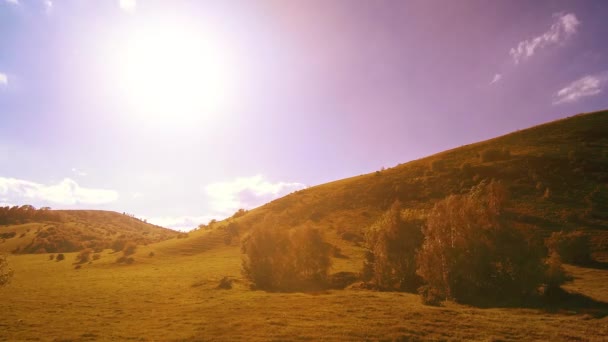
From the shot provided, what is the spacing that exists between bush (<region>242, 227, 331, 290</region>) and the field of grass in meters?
2.53

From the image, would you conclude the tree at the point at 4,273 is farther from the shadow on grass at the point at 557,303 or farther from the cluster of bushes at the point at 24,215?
the cluster of bushes at the point at 24,215

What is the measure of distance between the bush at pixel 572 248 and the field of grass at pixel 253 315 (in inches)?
75.2

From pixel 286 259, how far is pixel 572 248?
31896 millimetres

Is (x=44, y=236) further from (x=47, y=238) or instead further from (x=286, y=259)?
(x=286, y=259)

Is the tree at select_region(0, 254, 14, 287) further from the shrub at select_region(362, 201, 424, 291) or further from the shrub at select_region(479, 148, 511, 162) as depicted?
the shrub at select_region(479, 148, 511, 162)

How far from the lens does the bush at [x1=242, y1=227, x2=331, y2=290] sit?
37.1 m

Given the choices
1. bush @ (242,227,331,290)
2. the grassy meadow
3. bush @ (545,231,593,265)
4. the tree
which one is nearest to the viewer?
the grassy meadow

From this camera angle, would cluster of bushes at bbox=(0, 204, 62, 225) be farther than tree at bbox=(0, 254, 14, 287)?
Yes

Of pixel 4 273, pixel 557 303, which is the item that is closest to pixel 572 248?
pixel 557 303

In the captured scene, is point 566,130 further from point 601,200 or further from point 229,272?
point 229,272

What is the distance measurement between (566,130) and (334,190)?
A: 52109 mm

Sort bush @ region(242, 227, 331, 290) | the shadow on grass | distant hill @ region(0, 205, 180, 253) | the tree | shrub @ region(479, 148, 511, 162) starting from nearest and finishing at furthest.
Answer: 1. the shadow on grass
2. the tree
3. bush @ region(242, 227, 331, 290)
4. shrub @ region(479, 148, 511, 162)
5. distant hill @ region(0, 205, 180, 253)

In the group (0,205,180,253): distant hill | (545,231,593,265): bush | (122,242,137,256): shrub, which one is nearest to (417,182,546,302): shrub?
(545,231,593,265): bush

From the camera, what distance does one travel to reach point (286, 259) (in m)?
39.1
